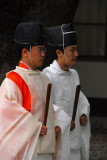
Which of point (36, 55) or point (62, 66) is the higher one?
point (36, 55)

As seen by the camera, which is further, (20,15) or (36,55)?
(20,15)

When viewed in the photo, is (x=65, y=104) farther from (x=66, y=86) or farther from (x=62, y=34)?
(x=62, y=34)

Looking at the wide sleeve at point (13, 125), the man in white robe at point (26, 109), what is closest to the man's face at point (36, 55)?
the man in white robe at point (26, 109)

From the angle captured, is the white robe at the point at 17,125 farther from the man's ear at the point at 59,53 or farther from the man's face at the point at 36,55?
the man's ear at the point at 59,53

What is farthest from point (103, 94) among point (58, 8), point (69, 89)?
point (69, 89)

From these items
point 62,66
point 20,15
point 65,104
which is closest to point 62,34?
point 62,66

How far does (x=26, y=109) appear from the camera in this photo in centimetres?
472

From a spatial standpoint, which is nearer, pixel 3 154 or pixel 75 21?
pixel 3 154

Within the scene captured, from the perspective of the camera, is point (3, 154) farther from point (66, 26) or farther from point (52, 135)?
point (66, 26)

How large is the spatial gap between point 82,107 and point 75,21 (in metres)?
5.40

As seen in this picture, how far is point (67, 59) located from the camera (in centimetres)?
559

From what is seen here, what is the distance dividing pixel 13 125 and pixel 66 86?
4.03 feet

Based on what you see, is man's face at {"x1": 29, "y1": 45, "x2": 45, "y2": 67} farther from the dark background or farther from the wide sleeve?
the dark background

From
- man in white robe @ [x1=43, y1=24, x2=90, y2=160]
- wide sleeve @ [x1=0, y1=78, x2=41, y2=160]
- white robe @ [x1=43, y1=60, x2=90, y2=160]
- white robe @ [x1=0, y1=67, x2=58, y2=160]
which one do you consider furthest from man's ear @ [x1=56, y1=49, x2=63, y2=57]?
wide sleeve @ [x1=0, y1=78, x2=41, y2=160]
